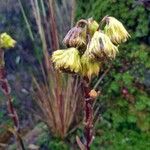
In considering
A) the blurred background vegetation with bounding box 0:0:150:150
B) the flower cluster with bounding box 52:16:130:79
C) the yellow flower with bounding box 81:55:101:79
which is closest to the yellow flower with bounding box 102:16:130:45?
the flower cluster with bounding box 52:16:130:79

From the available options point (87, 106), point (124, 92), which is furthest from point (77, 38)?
point (124, 92)

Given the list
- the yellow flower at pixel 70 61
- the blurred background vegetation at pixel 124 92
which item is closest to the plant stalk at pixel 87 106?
the yellow flower at pixel 70 61

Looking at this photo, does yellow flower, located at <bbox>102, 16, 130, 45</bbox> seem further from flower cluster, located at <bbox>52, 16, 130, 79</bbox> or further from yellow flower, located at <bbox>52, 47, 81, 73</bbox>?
yellow flower, located at <bbox>52, 47, 81, 73</bbox>

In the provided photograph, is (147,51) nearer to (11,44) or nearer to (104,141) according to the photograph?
(104,141)

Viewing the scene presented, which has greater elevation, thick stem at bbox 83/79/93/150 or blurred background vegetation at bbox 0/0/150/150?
thick stem at bbox 83/79/93/150

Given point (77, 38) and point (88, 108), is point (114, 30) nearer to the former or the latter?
point (77, 38)

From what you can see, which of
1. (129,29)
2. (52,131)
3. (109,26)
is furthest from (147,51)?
(109,26)

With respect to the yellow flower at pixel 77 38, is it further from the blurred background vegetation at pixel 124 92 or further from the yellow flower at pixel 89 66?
the blurred background vegetation at pixel 124 92
